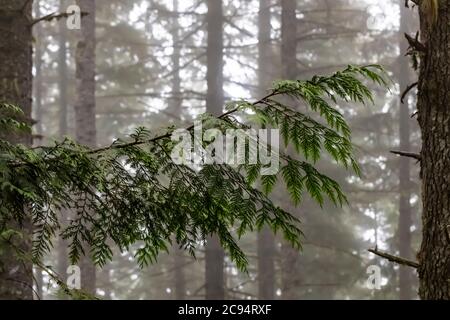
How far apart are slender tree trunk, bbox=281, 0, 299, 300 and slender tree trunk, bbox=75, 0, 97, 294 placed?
4.88 m

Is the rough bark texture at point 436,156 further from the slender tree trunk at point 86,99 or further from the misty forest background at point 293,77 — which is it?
the misty forest background at point 293,77

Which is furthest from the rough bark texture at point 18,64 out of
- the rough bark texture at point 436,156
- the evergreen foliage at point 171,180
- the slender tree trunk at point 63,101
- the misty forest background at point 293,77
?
the slender tree trunk at point 63,101

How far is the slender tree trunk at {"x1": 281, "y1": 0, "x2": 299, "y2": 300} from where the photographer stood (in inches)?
596

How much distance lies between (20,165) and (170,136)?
770 mm

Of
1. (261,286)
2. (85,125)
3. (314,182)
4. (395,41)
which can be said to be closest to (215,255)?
(261,286)

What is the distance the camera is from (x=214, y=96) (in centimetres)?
1662

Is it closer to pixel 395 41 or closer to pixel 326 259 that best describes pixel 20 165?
pixel 326 259

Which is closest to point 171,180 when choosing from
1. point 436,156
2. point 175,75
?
point 436,156

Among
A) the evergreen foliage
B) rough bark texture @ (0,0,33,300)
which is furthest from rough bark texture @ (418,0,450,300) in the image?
rough bark texture @ (0,0,33,300)

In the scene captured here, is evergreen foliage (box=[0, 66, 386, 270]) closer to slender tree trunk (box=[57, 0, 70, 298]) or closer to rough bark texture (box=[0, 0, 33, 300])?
rough bark texture (box=[0, 0, 33, 300])

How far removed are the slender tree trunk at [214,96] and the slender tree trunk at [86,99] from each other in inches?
142

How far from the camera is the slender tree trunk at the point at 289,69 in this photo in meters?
15.1

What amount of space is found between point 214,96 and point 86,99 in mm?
4451
